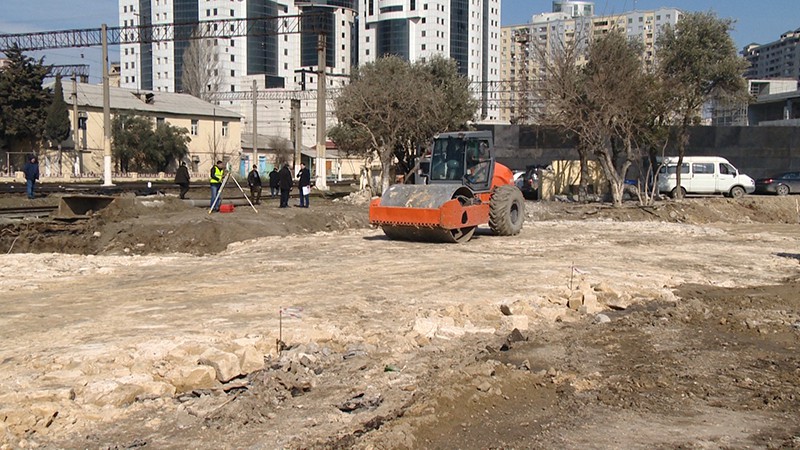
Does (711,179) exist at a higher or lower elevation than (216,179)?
lower

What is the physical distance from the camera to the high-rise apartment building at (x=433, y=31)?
126m

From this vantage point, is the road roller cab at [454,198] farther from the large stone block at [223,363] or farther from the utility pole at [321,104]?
the utility pole at [321,104]

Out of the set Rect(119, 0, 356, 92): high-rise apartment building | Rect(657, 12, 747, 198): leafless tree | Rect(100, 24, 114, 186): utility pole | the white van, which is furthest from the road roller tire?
Rect(119, 0, 356, 92): high-rise apartment building

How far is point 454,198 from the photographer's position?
16.7 metres

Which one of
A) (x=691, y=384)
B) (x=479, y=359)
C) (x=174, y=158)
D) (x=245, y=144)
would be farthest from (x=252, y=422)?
(x=245, y=144)

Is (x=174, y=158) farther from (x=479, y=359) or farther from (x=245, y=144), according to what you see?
(x=479, y=359)

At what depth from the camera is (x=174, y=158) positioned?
204ft

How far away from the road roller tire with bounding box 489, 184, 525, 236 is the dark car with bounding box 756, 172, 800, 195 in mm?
20237

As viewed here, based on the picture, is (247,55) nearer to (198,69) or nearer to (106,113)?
(198,69)

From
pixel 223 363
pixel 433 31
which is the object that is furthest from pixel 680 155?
pixel 433 31

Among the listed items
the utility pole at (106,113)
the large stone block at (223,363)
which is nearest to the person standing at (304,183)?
the utility pole at (106,113)

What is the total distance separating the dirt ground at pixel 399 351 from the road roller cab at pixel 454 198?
1.45 meters

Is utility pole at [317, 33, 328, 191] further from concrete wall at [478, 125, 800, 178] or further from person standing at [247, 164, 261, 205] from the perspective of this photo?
concrete wall at [478, 125, 800, 178]

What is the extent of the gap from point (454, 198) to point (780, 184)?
2369 centimetres
